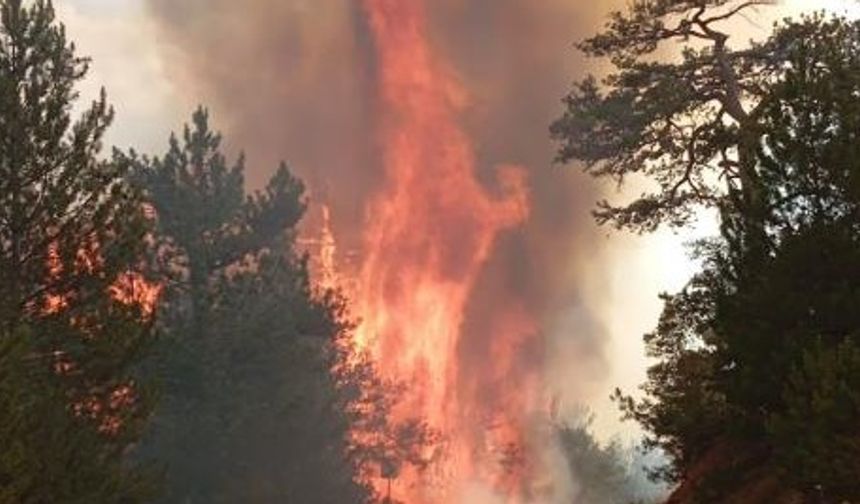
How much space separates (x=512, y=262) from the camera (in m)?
69.4

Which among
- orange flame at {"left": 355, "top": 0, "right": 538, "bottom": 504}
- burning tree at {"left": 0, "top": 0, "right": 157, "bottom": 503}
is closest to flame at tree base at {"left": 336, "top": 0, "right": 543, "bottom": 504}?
orange flame at {"left": 355, "top": 0, "right": 538, "bottom": 504}

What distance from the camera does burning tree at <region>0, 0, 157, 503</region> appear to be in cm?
1599

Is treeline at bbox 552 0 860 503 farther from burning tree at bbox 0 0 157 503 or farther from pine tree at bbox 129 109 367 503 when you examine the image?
pine tree at bbox 129 109 367 503

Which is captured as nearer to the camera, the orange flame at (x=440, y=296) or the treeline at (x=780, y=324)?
the treeline at (x=780, y=324)

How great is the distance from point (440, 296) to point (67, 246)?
5015 cm

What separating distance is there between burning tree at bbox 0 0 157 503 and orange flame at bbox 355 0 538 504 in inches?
1618

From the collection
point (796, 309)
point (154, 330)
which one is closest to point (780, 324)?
point (796, 309)

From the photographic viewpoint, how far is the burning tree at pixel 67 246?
52.5 feet

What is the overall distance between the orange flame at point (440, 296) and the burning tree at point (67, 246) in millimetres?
41093

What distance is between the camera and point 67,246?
646 inches

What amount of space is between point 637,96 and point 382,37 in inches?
2516

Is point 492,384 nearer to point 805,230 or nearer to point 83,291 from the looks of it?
point 83,291

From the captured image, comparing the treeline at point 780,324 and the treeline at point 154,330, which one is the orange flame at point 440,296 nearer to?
the treeline at point 154,330

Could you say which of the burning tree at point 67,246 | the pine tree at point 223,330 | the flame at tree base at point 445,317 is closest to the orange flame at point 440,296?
the flame at tree base at point 445,317
